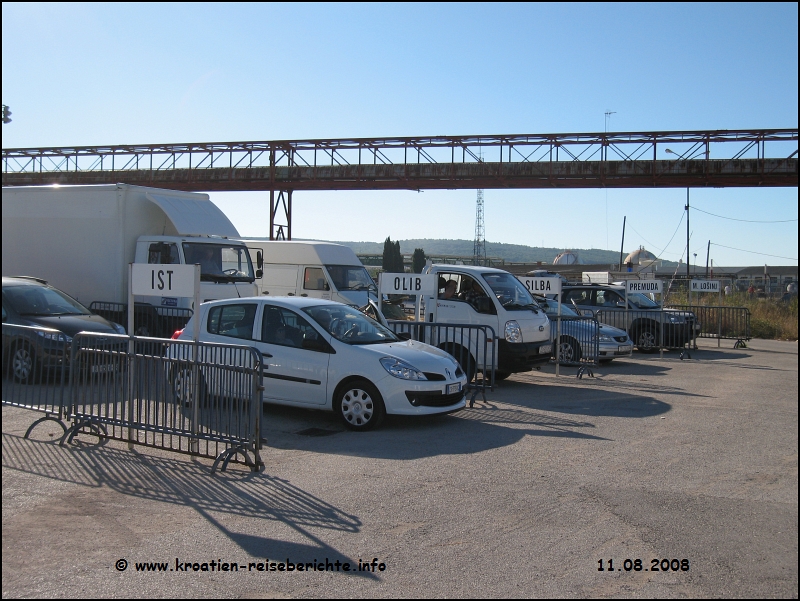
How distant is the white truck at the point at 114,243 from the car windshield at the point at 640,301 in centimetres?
1049

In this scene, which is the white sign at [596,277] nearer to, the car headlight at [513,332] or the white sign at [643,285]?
the white sign at [643,285]

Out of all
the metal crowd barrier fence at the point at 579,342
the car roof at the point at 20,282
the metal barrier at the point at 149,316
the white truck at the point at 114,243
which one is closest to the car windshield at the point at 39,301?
the car roof at the point at 20,282

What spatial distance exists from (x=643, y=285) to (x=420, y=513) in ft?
49.1

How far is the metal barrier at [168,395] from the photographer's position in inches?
291

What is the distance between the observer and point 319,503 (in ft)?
20.4

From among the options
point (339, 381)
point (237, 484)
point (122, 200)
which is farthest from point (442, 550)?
point (122, 200)

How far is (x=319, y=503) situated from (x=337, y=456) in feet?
5.47

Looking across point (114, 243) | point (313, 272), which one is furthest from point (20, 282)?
point (313, 272)

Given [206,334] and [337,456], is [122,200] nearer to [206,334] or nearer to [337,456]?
[206,334]

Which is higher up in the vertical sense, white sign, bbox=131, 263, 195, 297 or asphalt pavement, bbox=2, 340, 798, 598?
white sign, bbox=131, 263, 195, 297

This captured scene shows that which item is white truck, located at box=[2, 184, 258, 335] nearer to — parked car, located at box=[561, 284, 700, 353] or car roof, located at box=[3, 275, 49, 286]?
car roof, located at box=[3, 275, 49, 286]

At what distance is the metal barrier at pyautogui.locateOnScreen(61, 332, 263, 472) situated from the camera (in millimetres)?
7383

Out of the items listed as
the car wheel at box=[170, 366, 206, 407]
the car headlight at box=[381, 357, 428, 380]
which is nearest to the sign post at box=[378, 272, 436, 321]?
the car headlight at box=[381, 357, 428, 380]

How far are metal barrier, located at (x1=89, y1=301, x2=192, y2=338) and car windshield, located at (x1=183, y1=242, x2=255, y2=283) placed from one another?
3.45ft
